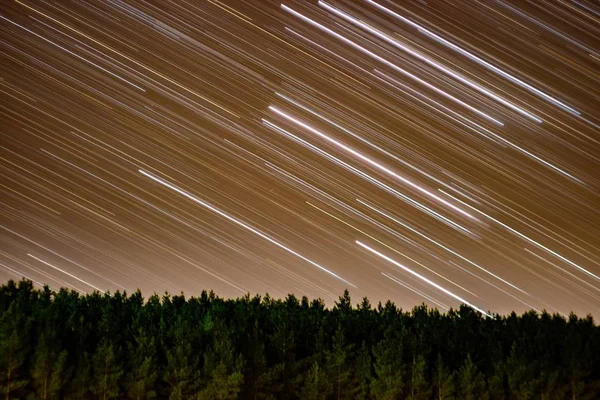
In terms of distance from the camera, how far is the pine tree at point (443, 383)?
1391 cm

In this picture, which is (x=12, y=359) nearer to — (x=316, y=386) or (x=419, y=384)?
(x=316, y=386)

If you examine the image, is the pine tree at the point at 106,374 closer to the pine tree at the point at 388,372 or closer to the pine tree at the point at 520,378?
the pine tree at the point at 388,372

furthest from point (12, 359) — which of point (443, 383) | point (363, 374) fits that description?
point (443, 383)

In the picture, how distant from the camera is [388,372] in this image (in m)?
13.9

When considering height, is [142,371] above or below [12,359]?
above

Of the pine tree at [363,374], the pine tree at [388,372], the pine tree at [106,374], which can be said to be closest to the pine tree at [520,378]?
the pine tree at [388,372]

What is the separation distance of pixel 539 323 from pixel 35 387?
11.7 metres

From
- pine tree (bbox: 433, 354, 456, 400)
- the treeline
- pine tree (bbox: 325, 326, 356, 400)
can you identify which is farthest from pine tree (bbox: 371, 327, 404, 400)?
pine tree (bbox: 433, 354, 456, 400)

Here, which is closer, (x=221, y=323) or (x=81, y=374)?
(x=81, y=374)

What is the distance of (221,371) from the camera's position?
530 inches

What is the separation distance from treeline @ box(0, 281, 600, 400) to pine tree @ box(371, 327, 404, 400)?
0.02m

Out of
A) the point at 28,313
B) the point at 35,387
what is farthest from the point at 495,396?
the point at 28,313

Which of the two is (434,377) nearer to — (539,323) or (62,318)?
(539,323)

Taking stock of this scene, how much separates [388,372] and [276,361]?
2244 mm
